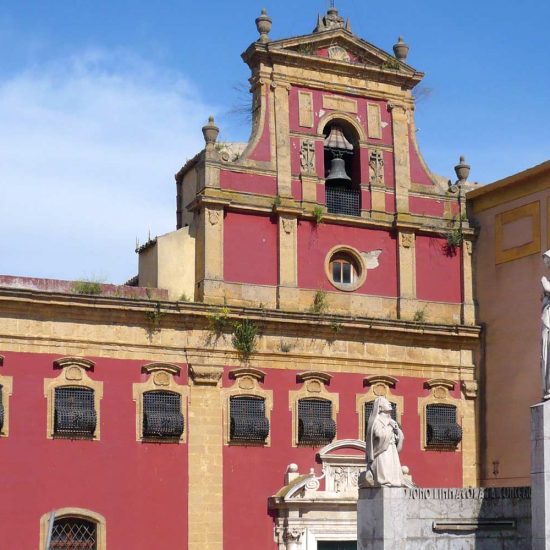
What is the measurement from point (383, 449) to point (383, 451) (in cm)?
4

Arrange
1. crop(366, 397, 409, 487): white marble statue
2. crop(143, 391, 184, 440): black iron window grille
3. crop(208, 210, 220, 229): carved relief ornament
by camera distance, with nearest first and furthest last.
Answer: crop(366, 397, 409, 487): white marble statue → crop(143, 391, 184, 440): black iron window grille → crop(208, 210, 220, 229): carved relief ornament

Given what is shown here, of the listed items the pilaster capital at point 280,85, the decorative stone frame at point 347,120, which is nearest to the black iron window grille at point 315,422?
the decorative stone frame at point 347,120

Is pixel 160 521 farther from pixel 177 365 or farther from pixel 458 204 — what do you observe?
pixel 458 204

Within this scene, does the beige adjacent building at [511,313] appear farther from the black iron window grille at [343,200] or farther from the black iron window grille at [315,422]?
the black iron window grille at [315,422]

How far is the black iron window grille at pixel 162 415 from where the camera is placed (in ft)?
93.6

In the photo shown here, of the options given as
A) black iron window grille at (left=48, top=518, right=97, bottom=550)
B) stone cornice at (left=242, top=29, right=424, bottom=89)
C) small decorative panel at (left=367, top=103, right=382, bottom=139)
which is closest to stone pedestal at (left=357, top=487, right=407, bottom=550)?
black iron window grille at (left=48, top=518, right=97, bottom=550)

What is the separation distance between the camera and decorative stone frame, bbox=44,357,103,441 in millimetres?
27812

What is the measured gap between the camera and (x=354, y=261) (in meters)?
32.0

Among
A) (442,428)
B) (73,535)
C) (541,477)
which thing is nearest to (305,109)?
(442,428)

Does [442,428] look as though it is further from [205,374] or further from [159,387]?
[159,387]

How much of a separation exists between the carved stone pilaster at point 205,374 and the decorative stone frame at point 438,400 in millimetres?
5277

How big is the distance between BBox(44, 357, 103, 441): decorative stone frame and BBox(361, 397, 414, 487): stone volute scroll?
299 inches

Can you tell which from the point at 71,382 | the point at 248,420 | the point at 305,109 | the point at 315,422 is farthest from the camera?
the point at 305,109

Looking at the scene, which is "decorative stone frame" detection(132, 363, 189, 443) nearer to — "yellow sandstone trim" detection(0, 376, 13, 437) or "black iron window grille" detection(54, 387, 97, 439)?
"black iron window grille" detection(54, 387, 97, 439)
